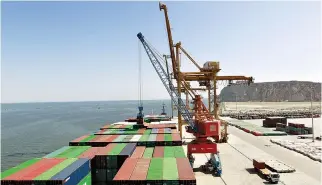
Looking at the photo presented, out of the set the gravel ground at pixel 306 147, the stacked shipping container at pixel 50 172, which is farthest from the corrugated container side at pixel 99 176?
the gravel ground at pixel 306 147

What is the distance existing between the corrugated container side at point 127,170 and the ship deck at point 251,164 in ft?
39.5

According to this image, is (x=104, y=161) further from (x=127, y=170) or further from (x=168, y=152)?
(x=168, y=152)

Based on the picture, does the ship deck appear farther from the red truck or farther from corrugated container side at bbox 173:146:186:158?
corrugated container side at bbox 173:146:186:158

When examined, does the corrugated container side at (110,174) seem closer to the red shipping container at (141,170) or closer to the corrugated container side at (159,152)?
the red shipping container at (141,170)

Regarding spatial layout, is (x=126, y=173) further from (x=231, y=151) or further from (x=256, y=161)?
(x=231, y=151)

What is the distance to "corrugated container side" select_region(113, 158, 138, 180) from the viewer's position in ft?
74.2

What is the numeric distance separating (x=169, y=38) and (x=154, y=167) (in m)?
38.6

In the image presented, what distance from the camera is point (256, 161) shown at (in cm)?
4038

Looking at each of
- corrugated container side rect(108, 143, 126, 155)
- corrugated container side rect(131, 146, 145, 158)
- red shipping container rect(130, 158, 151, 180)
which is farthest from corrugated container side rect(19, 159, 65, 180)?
corrugated container side rect(131, 146, 145, 158)

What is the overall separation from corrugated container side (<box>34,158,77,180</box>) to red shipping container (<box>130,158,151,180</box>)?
6.60m

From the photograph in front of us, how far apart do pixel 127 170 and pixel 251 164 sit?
26.8m

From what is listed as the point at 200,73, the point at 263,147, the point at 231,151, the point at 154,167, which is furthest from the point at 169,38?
the point at 154,167

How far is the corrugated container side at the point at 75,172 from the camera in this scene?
22.4m

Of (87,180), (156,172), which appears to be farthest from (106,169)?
(156,172)
